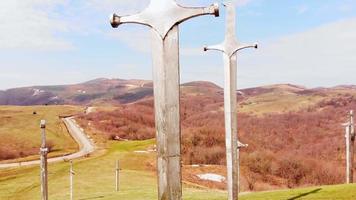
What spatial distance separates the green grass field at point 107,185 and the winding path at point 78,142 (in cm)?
903

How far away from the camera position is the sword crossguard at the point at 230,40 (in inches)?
522

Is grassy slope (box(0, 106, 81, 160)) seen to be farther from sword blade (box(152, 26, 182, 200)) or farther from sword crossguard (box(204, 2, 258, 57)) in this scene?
sword blade (box(152, 26, 182, 200))

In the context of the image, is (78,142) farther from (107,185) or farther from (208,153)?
(107,185)

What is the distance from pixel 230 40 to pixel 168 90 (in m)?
6.51

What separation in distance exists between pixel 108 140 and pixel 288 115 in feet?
315

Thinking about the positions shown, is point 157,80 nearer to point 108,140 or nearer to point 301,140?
point 108,140

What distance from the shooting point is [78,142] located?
10712cm

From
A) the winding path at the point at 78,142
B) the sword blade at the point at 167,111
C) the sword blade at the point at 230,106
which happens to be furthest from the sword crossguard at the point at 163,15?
the winding path at the point at 78,142

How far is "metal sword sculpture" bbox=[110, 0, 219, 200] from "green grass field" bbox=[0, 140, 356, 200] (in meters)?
16.0

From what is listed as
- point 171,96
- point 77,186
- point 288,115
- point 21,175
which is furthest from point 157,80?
point 288,115

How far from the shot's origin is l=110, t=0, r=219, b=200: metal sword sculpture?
23.9ft

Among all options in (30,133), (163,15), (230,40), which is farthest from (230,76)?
(30,133)

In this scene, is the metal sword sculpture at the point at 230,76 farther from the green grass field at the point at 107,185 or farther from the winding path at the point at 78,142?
the winding path at the point at 78,142

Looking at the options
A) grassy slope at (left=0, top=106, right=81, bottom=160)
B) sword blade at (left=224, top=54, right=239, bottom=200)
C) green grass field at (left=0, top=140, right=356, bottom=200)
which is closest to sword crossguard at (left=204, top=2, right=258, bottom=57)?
sword blade at (left=224, top=54, right=239, bottom=200)
